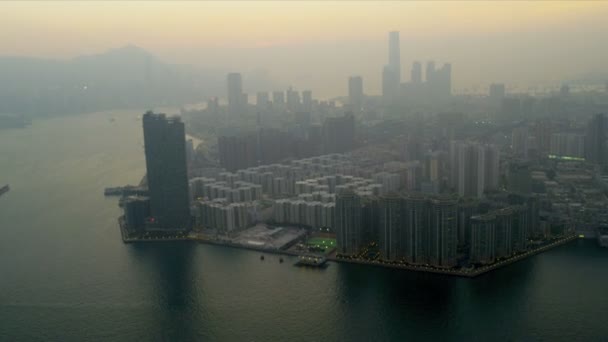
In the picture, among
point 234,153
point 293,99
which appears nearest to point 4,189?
point 234,153

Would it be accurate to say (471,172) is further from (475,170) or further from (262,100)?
(262,100)

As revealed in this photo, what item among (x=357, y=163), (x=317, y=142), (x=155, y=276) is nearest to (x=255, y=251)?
(x=155, y=276)

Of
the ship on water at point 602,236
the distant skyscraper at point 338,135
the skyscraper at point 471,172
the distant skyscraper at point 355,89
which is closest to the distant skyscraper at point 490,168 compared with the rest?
the skyscraper at point 471,172

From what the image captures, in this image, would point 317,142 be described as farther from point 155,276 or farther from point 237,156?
point 155,276

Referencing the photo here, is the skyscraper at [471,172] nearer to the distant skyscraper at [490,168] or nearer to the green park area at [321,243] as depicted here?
the distant skyscraper at [490,168]

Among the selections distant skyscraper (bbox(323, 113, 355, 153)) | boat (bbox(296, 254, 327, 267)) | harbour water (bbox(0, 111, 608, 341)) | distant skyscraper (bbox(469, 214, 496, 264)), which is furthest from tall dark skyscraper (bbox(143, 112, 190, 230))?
distant skyscraper (bbox(323, 113, 355, 153))

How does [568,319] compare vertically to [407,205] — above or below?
below
